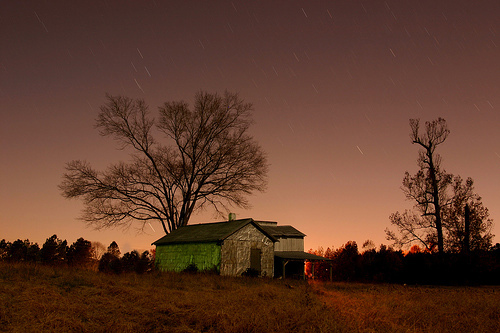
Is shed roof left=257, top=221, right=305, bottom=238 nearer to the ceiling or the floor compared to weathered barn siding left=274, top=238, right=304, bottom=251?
nearer to the ceiling

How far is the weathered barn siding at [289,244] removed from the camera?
45000 millimetres

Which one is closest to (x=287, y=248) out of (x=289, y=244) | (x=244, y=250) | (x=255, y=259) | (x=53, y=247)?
(x=289, y=244)

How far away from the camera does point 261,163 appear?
114ft

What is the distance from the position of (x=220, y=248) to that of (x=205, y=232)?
299 cm

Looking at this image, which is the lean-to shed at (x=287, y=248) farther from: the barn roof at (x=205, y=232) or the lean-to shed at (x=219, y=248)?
the barn roof at (x=205, y=232)

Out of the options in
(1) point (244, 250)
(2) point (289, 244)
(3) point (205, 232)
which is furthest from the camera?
(2) point (289, 244)

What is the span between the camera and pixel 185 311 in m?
10.7

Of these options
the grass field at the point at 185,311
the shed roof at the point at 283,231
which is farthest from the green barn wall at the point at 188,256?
the shed roof at the point at 283,231

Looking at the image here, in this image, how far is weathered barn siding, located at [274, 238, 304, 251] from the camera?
4500 centimetres

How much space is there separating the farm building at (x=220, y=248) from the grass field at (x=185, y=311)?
552 inches

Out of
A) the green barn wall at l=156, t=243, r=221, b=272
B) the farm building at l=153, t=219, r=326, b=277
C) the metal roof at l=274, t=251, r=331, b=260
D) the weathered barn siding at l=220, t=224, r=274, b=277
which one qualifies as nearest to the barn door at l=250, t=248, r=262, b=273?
the farm building at l=153, t=219, r=326, b=277

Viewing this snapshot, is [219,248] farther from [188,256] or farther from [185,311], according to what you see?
[185,311]

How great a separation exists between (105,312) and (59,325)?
5.22ft

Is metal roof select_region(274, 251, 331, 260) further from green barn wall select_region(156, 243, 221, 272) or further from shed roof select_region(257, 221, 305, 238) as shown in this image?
green barn wall select_region(156, 243, 221, 272)
